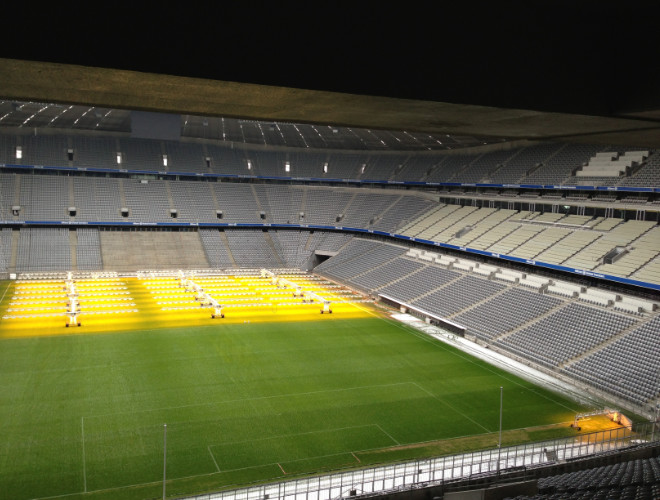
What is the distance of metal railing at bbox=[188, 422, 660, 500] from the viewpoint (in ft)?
47.1

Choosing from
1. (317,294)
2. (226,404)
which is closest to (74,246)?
(317,294)

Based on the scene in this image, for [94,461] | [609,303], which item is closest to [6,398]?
[94,461]

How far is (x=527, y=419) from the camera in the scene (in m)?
20.4

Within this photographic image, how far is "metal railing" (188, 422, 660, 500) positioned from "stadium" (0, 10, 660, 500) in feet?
0.39

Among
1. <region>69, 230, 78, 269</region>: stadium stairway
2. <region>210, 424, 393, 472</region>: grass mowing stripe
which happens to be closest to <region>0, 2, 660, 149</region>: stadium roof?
<region>210, 424, 393, 472</region>: grass mowing stripe

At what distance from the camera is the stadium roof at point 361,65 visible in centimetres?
306

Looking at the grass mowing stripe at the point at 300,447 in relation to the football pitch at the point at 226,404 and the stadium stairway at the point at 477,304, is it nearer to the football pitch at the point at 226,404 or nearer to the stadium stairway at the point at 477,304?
the football pitch at the point at 226,404

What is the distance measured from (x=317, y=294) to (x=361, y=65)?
1556 inches

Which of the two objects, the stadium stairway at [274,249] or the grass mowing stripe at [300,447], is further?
the stadium stairway at [274,249]

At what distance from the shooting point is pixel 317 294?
42.8m

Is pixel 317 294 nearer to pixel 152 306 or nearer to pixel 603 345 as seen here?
pixel 152 306

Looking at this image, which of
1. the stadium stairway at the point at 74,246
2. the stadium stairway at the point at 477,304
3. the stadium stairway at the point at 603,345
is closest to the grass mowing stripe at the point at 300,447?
the stadium stairway at the point at 603,345

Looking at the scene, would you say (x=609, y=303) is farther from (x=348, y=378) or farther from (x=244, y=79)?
(x=244, y=79)

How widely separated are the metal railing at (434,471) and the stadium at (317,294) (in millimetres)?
118
